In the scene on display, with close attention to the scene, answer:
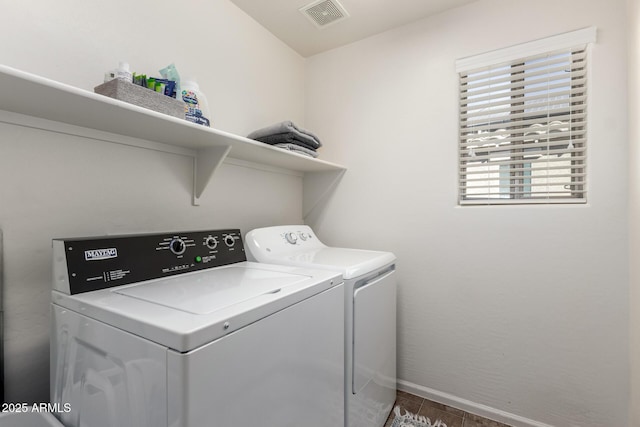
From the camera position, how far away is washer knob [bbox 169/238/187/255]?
1.19 meters

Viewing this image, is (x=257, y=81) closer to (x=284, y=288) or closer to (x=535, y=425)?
(x=284, y=288)

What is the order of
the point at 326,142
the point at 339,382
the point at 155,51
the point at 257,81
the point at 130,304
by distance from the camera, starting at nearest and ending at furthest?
the point at 130,304, the point at 339,382, the point at 155,51, the point at 257,81, the point at 326,142

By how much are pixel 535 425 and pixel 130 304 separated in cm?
210

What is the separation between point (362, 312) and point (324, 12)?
184 centimetres

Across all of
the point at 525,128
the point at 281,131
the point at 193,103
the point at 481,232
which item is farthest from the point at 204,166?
the point at 525,128

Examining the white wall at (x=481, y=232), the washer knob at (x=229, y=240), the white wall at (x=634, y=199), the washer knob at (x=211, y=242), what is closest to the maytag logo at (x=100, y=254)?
the washer knob at (x=211, y=242)

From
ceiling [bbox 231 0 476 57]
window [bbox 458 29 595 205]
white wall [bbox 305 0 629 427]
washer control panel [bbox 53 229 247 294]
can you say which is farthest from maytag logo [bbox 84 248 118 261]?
window [bbox 458 29 595 205]

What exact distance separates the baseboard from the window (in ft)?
4.02

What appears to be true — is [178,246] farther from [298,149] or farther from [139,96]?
[298,149]

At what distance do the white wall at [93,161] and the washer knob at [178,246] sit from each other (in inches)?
9.8

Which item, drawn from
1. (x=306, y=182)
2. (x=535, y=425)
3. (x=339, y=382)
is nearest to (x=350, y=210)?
(x=306, y=182)

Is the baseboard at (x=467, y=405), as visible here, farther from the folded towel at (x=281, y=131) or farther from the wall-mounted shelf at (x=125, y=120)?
the folded towel at (x=281, y=131)

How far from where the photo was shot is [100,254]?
3.21 ft

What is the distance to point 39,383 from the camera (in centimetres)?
103
